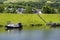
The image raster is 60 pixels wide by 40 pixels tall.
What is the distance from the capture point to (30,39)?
45.2 meters

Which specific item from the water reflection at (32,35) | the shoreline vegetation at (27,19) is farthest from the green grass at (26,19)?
the water reflection at (32,35)

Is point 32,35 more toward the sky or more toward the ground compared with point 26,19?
more toward the sky

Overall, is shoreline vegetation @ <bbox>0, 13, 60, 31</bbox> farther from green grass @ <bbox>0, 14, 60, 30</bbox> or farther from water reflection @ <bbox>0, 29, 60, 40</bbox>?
water reflection @ <bbox>0, 29, 60, 40</bbox>

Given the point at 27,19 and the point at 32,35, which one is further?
the point at 27,19

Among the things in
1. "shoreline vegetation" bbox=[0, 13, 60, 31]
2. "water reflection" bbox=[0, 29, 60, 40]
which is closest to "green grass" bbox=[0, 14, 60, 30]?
"shoreline vegetation" bbox=[0, 13, 60, 31]

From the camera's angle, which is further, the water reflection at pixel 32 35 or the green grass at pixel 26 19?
the green grass at pixel 26 19

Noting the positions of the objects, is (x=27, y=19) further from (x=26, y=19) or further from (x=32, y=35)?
(x=32, y=35)

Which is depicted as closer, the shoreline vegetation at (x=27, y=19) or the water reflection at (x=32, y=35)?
the water reflection at (x=32, y=35)

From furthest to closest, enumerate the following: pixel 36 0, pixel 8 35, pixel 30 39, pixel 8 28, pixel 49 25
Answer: pixel 36 0, pixel 49 25, pixel 8 28, pixel 8 35, pixel 30 39

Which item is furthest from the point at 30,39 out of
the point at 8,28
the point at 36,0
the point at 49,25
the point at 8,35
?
the point at 36,0

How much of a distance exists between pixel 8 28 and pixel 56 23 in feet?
36.9

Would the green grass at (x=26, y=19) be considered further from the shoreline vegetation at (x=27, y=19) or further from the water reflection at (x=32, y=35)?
the water reflection at (x=32, y=35)

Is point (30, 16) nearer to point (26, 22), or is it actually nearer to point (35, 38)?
point (26, 22)

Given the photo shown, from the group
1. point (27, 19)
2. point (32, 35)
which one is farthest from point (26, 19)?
point (32, 35)
